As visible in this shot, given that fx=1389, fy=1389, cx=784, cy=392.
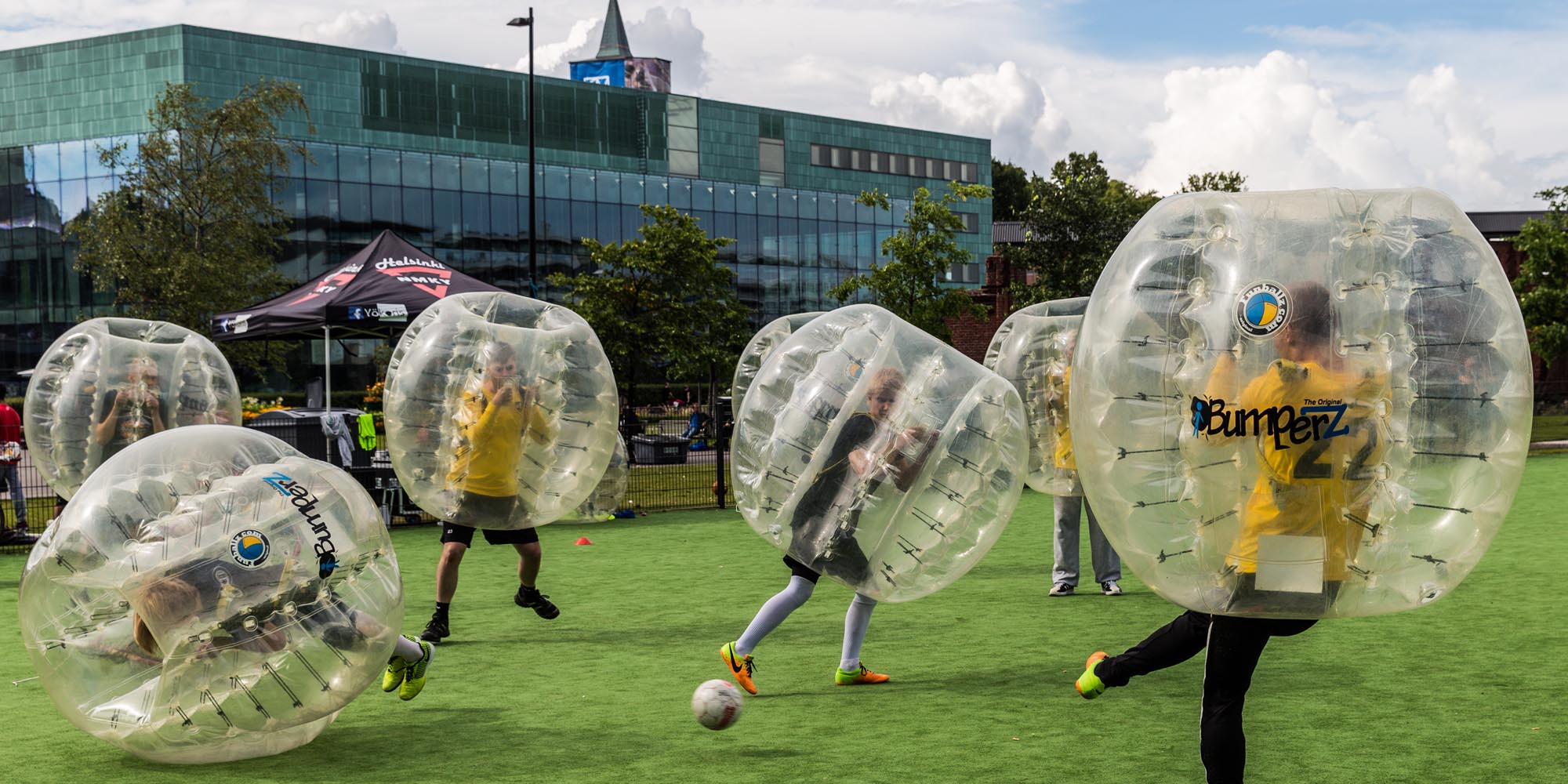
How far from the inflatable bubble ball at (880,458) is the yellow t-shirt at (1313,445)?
244cm

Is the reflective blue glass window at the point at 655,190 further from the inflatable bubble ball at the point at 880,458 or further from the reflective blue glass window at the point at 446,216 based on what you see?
the inflatable bubble ball at the point at 880,458

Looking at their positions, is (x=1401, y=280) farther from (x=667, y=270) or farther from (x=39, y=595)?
(x=667, y=270)

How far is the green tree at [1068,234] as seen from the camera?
31422 mm

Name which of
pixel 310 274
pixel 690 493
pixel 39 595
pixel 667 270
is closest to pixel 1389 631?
pixel 39 595

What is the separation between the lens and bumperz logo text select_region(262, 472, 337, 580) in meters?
5.80

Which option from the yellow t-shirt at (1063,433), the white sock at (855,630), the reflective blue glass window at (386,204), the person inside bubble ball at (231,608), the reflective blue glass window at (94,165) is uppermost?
the reflective blue glass window at (94,165)

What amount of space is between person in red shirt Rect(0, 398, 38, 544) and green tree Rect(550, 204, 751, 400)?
13.8 metres

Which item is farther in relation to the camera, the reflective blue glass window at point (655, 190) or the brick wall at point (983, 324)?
the reflective blue glass window at point (655, 190)

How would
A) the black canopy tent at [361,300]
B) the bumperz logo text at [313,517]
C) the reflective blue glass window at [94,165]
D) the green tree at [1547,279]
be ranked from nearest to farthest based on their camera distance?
the bumperz logo text at [313,517] → the black canopy tent at [361,300] → the green tree at [1547,279] → the reflective blue glass window at [94,165]

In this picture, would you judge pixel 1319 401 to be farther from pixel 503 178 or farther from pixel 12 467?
pixel 503 178

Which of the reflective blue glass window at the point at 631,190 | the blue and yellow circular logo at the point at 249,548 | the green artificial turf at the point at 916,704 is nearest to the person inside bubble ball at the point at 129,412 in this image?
the green artificial turf at the point at 916,704

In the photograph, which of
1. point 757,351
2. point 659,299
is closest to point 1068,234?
point 659,299

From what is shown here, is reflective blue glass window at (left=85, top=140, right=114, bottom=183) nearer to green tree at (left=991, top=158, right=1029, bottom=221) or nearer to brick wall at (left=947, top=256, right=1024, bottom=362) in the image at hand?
brick wall at (left=947, top=256, right=1024, bottom=362)

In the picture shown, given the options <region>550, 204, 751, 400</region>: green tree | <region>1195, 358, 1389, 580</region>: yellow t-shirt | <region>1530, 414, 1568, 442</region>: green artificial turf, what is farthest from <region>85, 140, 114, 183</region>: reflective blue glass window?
<region>1195, 358, 1389, 580</region>: yellow t-shirt
